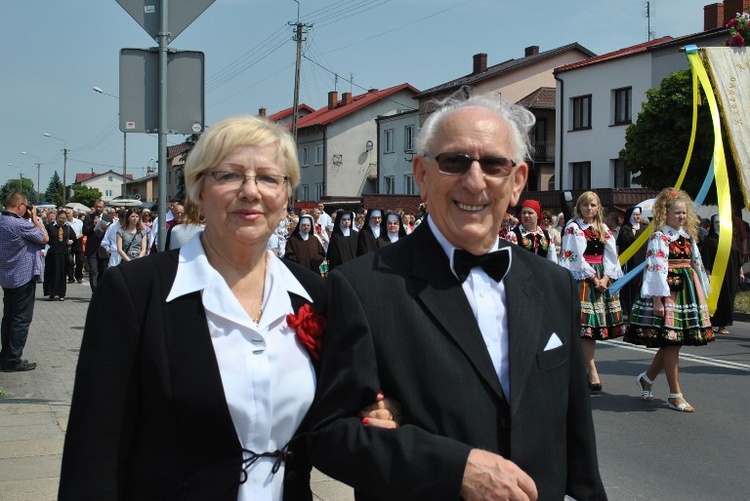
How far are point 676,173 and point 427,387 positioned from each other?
27096 mm

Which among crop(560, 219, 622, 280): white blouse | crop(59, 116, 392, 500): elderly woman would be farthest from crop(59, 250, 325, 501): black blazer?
crop(560, 219, 622, 280): white blouse

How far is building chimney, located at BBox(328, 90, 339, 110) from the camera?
66781mm

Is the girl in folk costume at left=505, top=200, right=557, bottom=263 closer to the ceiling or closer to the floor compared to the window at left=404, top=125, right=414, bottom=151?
closer to the floor

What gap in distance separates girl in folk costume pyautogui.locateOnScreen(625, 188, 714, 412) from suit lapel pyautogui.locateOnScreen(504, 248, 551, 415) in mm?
6001

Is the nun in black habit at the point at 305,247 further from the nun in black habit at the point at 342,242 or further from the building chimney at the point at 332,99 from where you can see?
the building chimney at the point at 332,99

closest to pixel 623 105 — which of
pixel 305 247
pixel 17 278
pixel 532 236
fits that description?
pixel 305 247

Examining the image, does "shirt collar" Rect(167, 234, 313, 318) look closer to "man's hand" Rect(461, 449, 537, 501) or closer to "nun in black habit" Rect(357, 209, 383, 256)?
"man's hand" Rect(461, 449, 537, 501)

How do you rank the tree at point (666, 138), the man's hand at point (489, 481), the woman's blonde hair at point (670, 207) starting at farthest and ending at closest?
1. the tree at point (666, 138)
2. the woman's blonde hair at point (670, 207)
3. the man's hand at point (489, 481)

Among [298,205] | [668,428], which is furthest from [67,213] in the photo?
[298,205]

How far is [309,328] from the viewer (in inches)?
99.3

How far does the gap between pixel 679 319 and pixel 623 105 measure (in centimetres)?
3107

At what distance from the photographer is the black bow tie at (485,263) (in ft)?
7.44

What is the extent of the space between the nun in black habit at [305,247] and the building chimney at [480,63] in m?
38.7

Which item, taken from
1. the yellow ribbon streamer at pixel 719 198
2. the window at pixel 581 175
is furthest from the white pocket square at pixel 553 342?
the window at pixel 581 175
